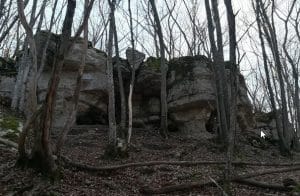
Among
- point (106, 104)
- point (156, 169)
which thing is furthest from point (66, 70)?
point (156, 169)

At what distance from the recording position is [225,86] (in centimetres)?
1255

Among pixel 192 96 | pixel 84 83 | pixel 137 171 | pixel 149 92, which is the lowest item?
pixel 137 171

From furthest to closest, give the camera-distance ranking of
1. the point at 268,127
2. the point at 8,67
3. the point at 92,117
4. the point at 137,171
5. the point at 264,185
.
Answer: the point at 268,127
the point at 8,67
the point at 92,117
the point at 137,171
the point at 264,185

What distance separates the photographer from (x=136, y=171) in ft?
A: 28.6

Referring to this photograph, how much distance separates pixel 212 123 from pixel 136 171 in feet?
25.9

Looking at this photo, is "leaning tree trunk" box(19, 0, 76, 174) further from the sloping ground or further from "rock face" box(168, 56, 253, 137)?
"rock face" box(168, 56, 253, 137)

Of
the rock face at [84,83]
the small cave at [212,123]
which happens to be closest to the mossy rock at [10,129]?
the rock face at [84,83]

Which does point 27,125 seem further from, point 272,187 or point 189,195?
point 272,187

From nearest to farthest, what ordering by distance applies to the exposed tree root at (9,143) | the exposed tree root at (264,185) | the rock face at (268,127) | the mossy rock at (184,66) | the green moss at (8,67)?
the exposed tree root at (264,185) < the exposed tree root at (9,143) < the mossy rock at (184,66) < the green moss at (8,67) < the rock face at (268,127)

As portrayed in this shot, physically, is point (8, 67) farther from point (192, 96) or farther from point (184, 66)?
point (192, 96)

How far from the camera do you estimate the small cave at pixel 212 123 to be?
1560cm

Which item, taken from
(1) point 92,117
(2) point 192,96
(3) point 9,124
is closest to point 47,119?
(3) point 9,124

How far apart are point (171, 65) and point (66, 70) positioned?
15.4ft

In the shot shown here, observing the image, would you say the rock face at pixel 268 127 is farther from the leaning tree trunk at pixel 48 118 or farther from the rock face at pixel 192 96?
the leaning tree trunk at pixel 48 118
